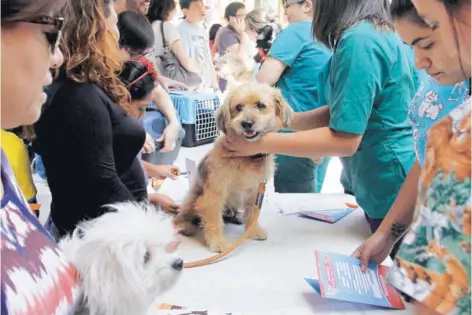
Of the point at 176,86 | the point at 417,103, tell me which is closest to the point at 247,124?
the point at 417,103

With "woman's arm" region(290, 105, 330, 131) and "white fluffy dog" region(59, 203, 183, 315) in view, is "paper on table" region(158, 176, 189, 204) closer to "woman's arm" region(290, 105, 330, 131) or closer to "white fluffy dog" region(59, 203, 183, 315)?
"woman's arm" region(290, 105, 330, 131)

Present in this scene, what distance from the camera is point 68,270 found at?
749 mm

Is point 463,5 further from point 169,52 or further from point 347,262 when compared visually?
point 169,52

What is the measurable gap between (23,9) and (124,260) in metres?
0.40

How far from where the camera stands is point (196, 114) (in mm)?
3748

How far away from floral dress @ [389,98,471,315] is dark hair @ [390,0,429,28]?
0.40 meters

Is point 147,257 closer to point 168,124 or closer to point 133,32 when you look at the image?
point 133,32

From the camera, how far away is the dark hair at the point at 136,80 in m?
1.57

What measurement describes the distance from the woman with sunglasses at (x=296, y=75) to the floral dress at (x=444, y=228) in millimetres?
1720

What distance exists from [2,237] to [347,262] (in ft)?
2.63

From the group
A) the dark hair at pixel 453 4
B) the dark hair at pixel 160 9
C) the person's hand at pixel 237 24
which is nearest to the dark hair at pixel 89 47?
the dark hair at pixel 453 4

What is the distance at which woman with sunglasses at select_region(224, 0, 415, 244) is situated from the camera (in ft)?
4.25

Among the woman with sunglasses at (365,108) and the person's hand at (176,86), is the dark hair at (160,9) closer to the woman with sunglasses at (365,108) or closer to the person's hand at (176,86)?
the person's hand at (176,86)

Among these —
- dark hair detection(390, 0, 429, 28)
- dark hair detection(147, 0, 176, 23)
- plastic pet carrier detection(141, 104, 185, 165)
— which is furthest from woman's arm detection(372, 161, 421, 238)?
dark hair detection(147, 0, 176, 23)
